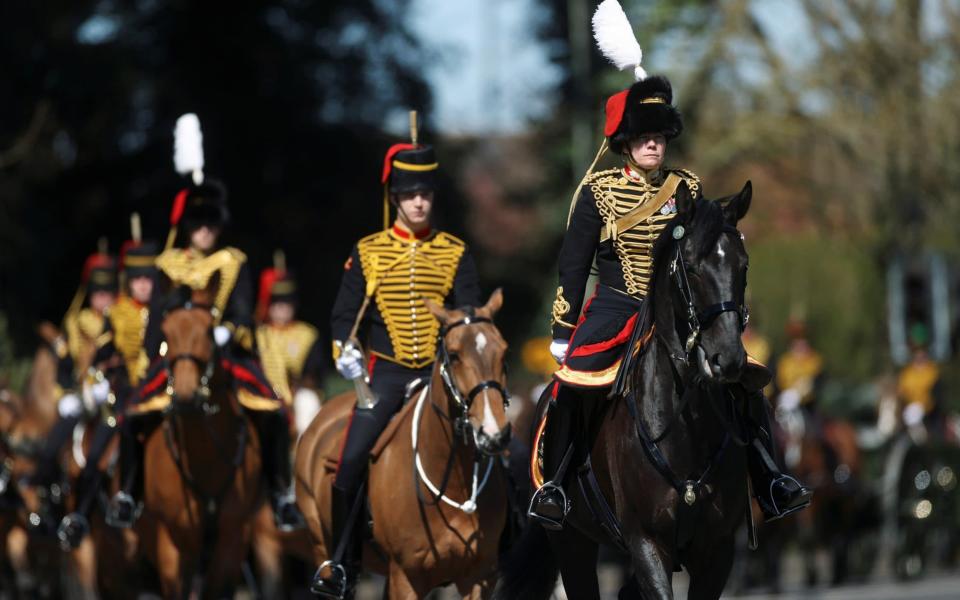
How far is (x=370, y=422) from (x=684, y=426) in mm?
2494

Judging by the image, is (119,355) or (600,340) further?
(119,355)

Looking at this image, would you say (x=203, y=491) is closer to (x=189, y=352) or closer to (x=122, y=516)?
(x=122, y=516)

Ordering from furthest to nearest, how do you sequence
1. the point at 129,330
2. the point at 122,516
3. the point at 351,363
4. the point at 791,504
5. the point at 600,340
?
the point at 129,330, the point at 122,516, the point at 351,363, the point at 600,340, the point at 791,504

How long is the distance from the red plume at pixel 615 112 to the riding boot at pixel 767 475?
1.55m

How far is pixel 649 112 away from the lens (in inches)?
378

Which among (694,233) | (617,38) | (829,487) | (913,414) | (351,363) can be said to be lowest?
(829,487)

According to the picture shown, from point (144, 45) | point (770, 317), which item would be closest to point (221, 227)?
point (144, 45)

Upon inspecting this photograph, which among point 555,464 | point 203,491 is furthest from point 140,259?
point 555,464

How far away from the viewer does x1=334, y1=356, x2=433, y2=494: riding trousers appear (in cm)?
1080

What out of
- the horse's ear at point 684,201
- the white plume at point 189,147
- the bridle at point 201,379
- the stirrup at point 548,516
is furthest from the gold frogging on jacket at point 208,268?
the horse's ear at point 684,201

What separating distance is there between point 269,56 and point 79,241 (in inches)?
173

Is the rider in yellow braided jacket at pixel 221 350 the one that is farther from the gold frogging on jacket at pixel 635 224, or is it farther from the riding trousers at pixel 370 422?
the gold frogging on jacket at pixel 635 224

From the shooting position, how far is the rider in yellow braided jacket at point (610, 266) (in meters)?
9.44

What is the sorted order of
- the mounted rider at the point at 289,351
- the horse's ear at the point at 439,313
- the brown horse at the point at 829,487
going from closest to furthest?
the horse's ear at the point at 439,313 → the mounted rider at the point at 289,351 → the brown horse at the point at 829,487
